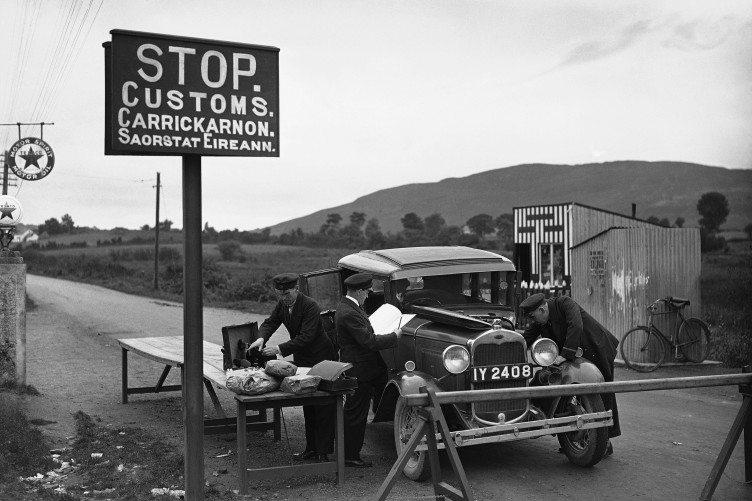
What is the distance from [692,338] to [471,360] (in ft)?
27.9

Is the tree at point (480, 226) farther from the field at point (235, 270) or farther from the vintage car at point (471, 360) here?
the vintage car at point (471, 360)

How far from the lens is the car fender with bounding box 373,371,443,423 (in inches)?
284

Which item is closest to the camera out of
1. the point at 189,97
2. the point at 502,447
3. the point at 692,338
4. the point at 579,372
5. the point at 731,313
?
the point at 189,97

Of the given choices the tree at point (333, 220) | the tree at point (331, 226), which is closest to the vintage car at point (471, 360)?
the tree at point (331, 226)

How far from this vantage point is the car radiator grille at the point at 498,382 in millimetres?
7191

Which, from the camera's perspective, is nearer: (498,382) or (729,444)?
(729,444)

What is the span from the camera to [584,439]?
25.0 ft

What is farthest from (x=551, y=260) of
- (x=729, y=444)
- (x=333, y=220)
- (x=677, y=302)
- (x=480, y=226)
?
(x=333, y=220)

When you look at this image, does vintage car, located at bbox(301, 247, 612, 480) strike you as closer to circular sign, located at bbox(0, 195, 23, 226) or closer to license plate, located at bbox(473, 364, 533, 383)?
license plate, located at bbox(473, 364, 533, 383)

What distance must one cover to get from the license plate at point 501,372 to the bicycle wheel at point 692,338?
7714mm


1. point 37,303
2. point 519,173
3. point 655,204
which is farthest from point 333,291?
point 519,173

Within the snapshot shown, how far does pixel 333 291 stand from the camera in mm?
10070

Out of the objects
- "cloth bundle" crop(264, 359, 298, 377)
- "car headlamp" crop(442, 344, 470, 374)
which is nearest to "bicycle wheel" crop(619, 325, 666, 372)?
"car headlamp" crop(442, 344, 470, 374)

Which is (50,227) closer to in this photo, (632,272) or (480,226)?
(480,226)
